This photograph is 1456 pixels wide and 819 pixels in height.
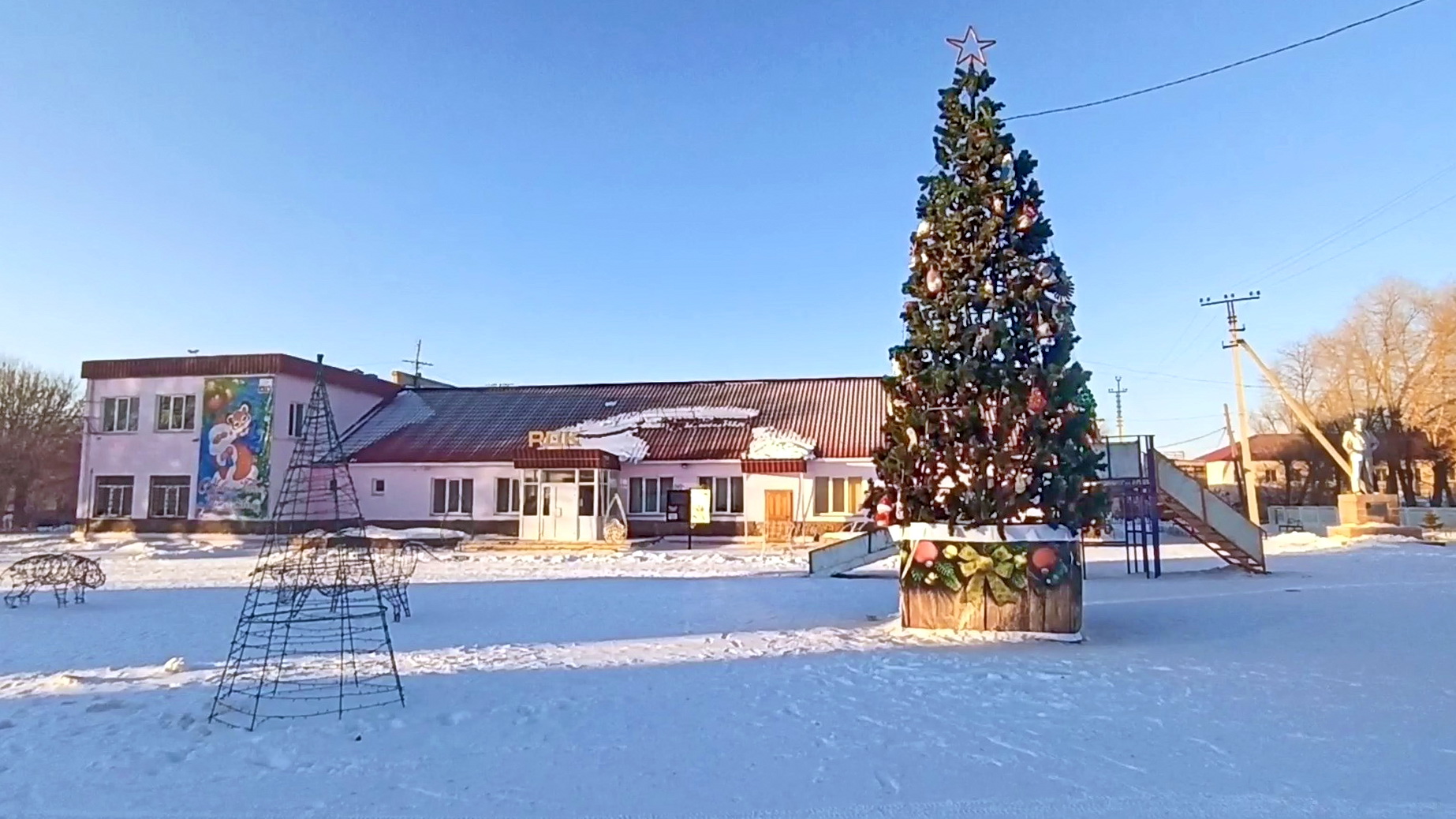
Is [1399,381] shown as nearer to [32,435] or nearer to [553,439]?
[553,439]

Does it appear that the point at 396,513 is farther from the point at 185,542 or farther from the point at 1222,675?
the point at 1222,675

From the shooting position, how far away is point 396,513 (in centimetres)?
3303

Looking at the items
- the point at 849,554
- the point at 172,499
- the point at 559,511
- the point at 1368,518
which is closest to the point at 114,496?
the point at 172,499

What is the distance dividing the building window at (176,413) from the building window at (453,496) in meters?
9.44

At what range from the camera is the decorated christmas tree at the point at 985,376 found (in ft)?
33.2

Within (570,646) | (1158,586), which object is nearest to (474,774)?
(570,646)

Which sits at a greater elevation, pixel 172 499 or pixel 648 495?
pixel 648 495

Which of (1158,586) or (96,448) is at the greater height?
(96,448)

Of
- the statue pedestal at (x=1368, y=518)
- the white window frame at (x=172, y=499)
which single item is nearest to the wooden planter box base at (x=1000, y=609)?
the statue pedestal at (x=1368, y=518)

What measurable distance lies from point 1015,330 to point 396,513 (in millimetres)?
27722

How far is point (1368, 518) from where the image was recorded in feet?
96.5

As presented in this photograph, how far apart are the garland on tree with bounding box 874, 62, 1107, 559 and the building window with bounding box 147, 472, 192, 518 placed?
103 ft

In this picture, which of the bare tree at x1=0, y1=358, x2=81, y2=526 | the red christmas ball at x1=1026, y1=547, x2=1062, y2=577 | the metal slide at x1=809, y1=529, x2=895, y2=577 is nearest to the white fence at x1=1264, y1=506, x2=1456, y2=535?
the metal slide at x1=809, y1=529, x2=895, y2=577

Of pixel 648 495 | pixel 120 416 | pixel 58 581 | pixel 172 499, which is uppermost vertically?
pixel 120 416
